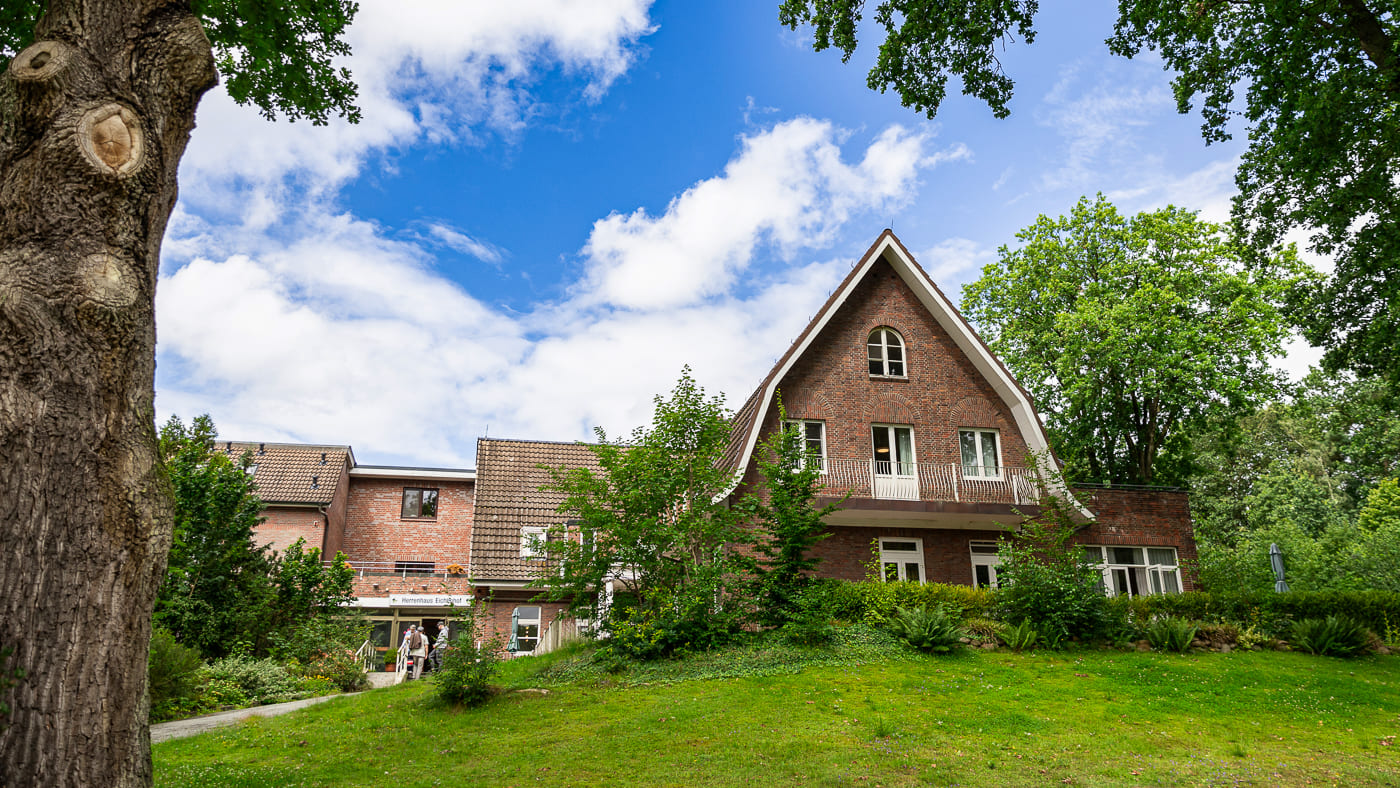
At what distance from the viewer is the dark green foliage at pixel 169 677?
12594 mm

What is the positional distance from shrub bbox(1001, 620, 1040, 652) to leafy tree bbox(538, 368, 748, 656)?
5009 mm

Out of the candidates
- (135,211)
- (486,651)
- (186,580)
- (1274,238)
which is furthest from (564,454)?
(135,211)

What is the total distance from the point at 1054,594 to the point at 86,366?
1600 centimetres

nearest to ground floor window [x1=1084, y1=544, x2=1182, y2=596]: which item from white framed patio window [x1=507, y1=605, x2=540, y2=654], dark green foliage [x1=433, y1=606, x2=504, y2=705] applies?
white framed patio window [x1=507, y1=605, x2=540, y2=654]

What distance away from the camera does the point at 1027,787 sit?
27.4 feet

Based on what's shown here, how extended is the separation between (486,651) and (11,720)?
892 centimetres

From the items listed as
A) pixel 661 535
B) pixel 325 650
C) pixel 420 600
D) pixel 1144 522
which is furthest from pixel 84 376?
pixel 420 600

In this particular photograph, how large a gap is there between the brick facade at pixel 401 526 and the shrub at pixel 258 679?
16.8 m

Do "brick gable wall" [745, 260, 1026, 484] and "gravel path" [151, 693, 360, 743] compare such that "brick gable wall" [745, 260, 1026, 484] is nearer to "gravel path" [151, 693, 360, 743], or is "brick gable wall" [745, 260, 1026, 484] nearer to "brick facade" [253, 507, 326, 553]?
"gravel path" [151, 693, 360, 743]

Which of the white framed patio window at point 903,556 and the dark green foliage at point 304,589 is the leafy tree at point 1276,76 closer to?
the white framed patio window at point 903,556

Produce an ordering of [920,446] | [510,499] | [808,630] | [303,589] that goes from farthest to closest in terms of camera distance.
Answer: [510,499] < [920,446] < [303,589] < [808,630]

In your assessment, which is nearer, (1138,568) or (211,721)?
(211,721)

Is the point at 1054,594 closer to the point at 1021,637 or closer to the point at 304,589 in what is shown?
the point at 1021,637

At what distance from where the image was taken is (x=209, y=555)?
1748 cm
